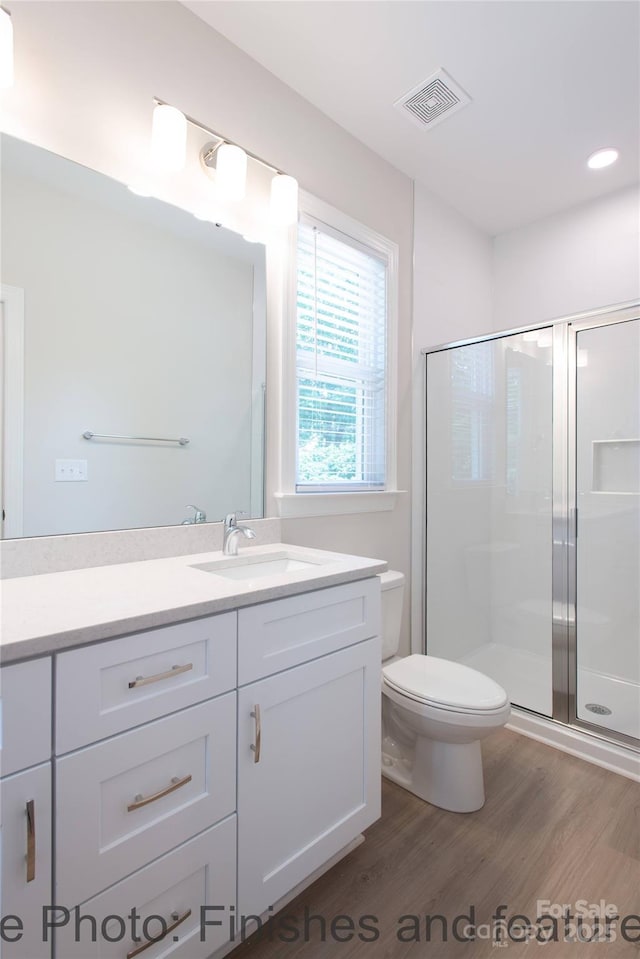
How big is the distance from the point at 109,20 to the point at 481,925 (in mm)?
2668

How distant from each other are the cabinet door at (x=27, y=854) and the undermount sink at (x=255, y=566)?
0.68 meters

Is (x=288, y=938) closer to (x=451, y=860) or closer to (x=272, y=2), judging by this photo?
(x=451, y=860)

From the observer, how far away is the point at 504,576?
2.62 meters

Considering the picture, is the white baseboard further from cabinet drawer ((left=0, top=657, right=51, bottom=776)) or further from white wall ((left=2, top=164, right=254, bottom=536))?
cabinet drawer ((left=0, top=657, right=51, bottom=776))

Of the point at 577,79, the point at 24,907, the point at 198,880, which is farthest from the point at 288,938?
the point at 577,79

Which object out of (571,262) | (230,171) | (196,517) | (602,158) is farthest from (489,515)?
(230,171)

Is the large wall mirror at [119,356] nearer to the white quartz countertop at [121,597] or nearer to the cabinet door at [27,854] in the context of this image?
the white quartz countertop at [121,597]

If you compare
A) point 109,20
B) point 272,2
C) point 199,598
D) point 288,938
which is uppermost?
point 272,2

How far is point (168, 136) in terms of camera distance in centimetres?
140

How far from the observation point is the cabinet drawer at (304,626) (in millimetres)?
1065

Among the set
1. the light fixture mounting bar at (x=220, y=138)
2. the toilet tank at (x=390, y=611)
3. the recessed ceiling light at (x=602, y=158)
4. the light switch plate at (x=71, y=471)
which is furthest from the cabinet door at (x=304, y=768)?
the recessed ceiling light at (x=602, y=158)

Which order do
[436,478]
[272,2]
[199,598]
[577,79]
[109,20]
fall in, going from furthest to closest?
[436,478] < [577,79] < [272,2] < [109,20] < [199,598]

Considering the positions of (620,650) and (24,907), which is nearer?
(24,907)

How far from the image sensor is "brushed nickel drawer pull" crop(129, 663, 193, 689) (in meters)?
0.88
